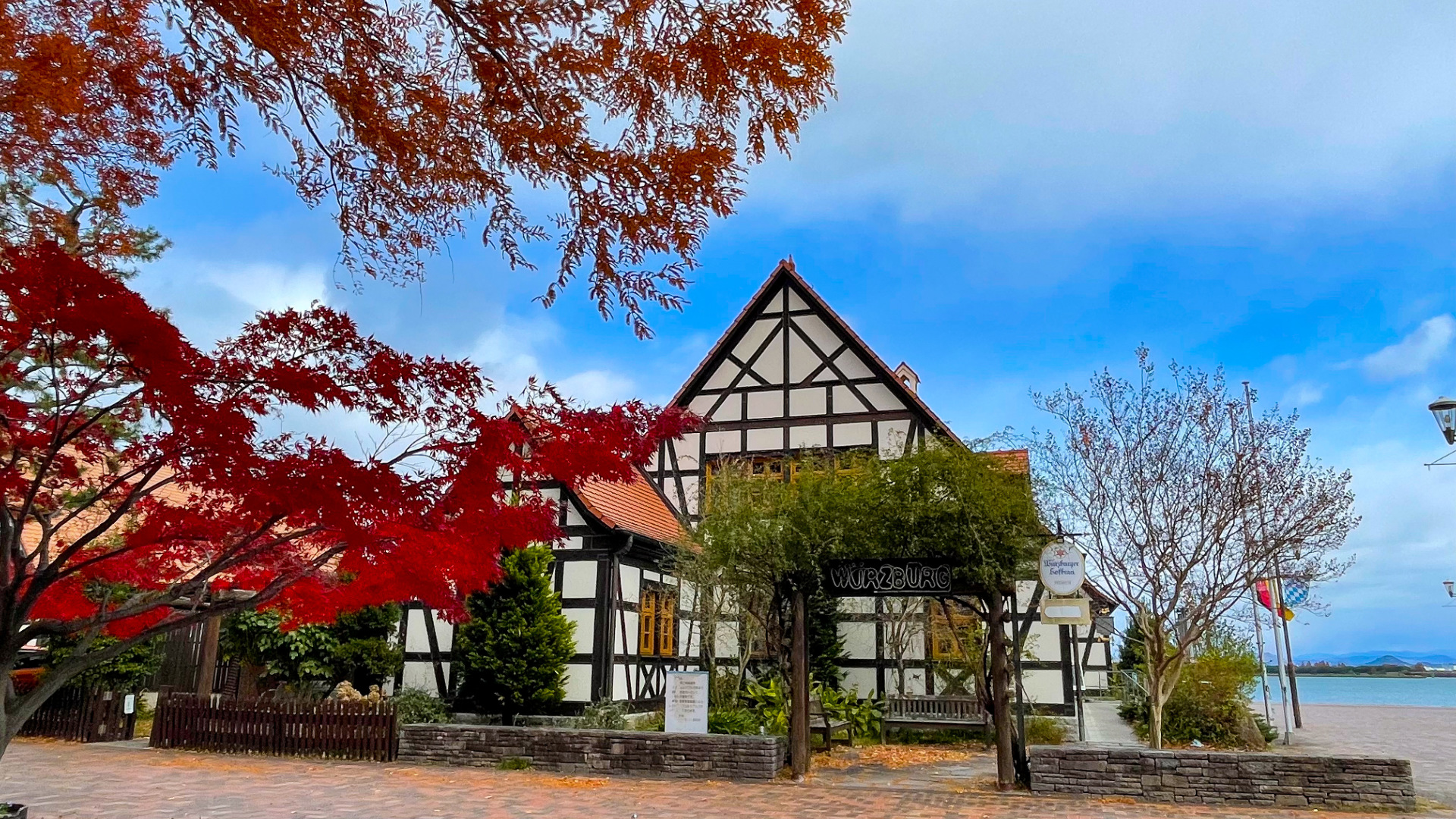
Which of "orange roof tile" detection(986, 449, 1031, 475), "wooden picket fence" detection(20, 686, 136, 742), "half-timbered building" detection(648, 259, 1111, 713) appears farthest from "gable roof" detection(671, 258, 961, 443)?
"wooden picket fence" detection(20, 686, 136, 742)

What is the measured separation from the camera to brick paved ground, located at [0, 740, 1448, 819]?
8664 mm

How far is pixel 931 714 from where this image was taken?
15.9m

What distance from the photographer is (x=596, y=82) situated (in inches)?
197

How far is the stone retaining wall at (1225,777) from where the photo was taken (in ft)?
30.6

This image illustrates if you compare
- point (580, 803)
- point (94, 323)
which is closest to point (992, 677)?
point (580, 803)

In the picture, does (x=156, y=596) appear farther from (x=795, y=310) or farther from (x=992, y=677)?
(x=795, y=310)

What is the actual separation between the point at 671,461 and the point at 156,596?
12.8 metres

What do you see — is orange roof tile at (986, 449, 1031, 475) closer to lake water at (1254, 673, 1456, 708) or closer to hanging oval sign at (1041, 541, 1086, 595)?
hanging oval sign at (1041, 541, 1086, 595)

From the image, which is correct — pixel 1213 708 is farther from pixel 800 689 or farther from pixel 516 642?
pixel 516 642

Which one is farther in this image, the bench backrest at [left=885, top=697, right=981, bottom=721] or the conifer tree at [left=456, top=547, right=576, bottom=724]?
the bench backrest at [left=885, top=697, right=981, bottom=721]

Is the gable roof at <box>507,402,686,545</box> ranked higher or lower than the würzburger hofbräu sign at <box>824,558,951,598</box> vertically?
higher

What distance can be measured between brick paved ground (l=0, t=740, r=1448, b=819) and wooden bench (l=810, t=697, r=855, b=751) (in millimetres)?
2614

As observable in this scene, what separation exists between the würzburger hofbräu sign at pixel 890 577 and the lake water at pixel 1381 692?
29023 mm

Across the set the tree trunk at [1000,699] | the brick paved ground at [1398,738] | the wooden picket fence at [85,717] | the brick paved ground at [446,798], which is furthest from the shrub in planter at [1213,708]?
the wooden picket fence at [85,717]
